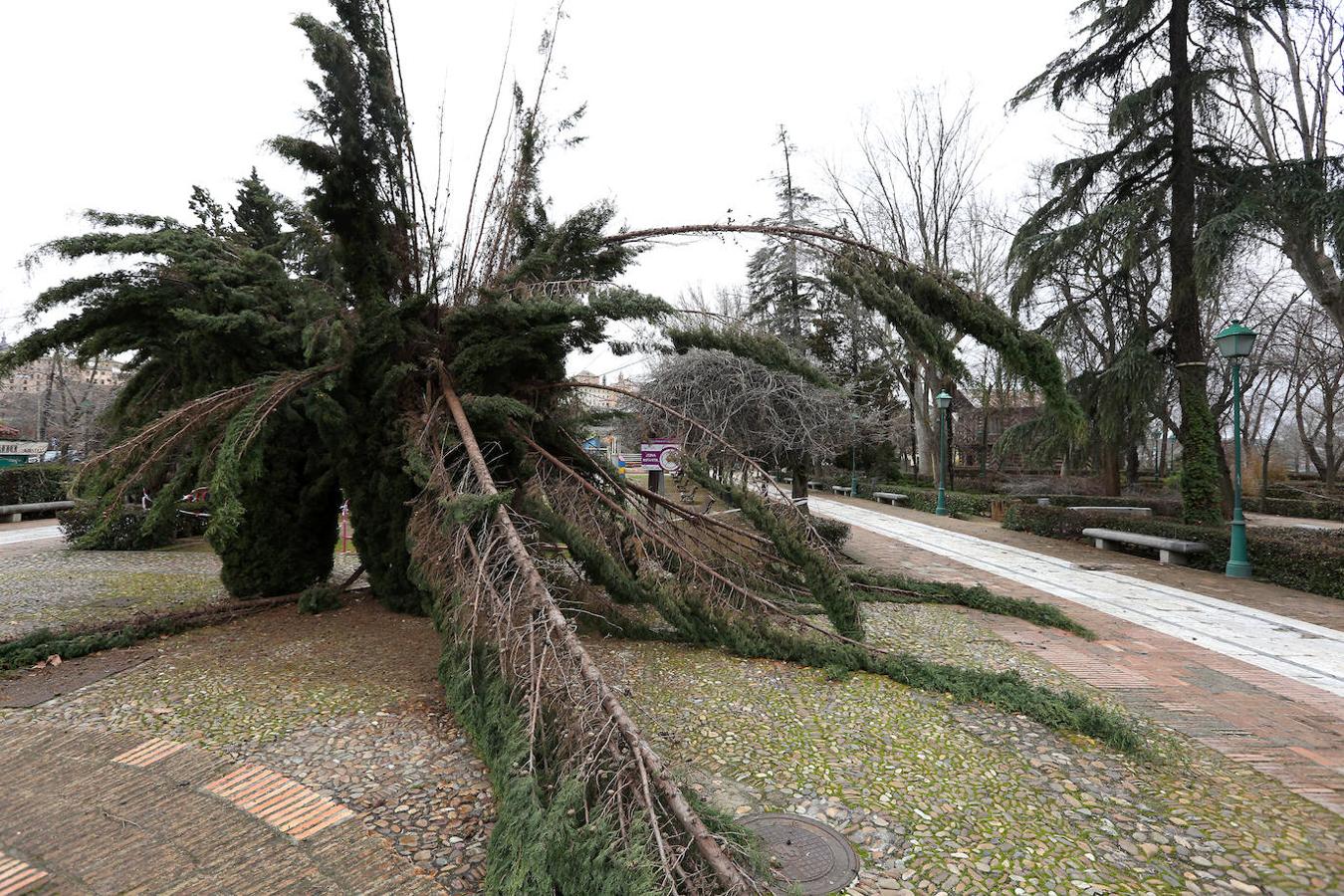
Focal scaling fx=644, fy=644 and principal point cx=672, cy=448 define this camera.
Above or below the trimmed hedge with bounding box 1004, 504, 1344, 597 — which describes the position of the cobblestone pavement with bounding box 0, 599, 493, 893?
below

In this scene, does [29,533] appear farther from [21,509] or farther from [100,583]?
[100,583]

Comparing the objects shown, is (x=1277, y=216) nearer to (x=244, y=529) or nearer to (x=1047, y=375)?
(x=1047, y=375)

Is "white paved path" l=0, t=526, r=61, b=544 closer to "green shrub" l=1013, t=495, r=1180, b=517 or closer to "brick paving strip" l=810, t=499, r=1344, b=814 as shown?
"brick paving strip" l=810, t=499, r=1344, b=814

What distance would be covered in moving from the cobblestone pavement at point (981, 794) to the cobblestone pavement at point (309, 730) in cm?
110

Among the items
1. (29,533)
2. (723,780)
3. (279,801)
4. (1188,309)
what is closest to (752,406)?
(1188,309)

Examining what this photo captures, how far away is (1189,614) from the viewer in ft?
22.3

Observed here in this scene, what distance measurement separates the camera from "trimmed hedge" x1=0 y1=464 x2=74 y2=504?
46.4 feet

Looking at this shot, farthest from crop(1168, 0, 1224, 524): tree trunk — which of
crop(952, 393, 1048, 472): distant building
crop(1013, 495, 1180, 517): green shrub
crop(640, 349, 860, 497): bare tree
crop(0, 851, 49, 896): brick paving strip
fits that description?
crop(952, 393, 1048, 472): distant building

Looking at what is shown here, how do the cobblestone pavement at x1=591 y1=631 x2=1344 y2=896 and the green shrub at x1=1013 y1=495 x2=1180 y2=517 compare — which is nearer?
the cobblestone pavement at x1=591 y1=631 x2=1344 y2=896

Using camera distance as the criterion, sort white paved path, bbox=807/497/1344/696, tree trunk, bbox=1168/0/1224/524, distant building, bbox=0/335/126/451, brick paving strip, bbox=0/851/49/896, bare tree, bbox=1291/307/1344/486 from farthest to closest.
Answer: bare tree, bbox=1291/307/1344/486
distant building, bbox=0/335/126/451
tree trunk, bbox=1168/0/1224/524
white paved path, bbox=807/497/1344/696
brick paving strip, bbox=0/851/49/896

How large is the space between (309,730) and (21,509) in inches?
599

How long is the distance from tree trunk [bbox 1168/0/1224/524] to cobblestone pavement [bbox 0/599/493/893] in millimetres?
12455

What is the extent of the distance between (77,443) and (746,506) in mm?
25277

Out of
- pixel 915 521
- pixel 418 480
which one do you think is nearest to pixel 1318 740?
pixel 418 480
